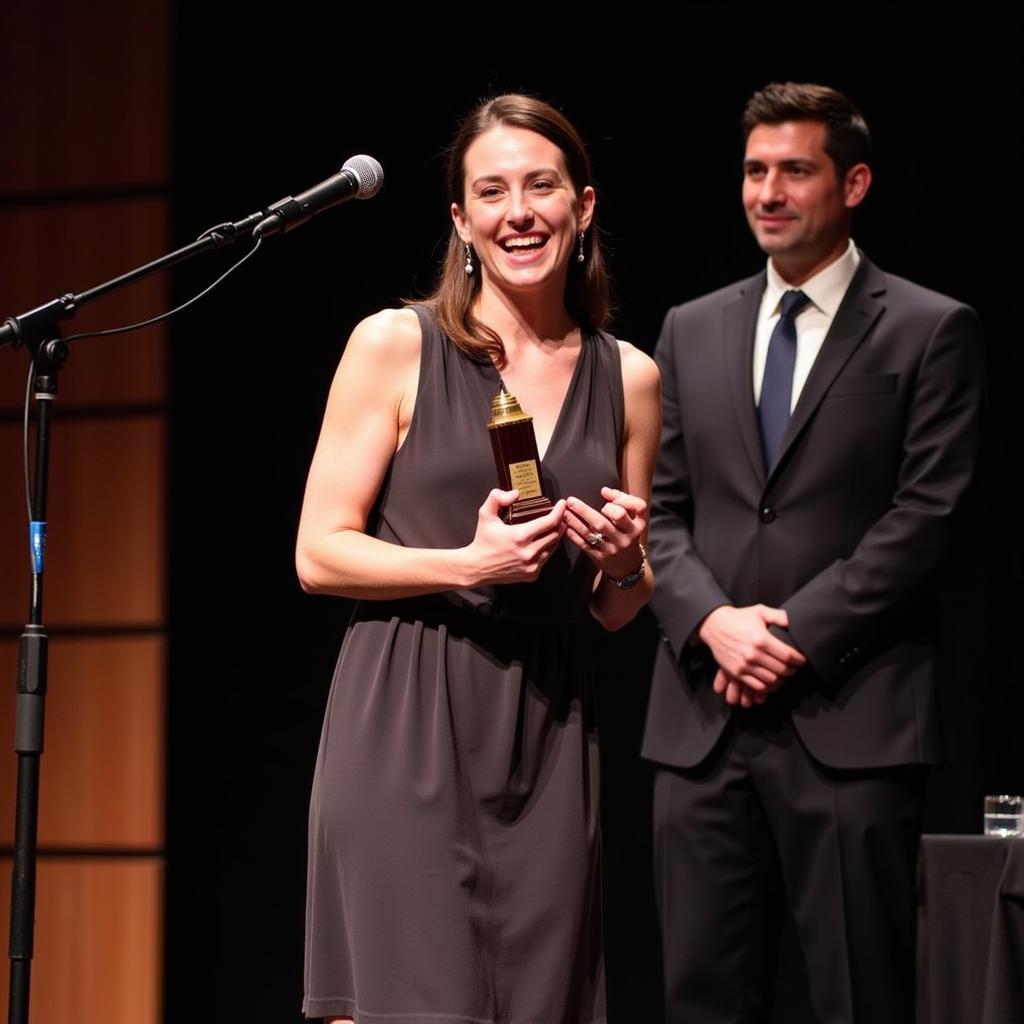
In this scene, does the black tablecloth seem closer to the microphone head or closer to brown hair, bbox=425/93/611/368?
brown hair, bbox=425/93/611/368

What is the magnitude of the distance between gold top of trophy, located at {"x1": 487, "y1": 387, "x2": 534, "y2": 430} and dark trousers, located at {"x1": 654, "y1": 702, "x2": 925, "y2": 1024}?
3.85ft

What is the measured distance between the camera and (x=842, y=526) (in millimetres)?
2977

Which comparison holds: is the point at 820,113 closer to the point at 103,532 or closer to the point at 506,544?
the point at 506,544

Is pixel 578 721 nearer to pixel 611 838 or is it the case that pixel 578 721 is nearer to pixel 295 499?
pixel 611 838

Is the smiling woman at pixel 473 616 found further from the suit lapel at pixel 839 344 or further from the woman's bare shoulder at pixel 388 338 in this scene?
the suit lapel at pixel 839 344

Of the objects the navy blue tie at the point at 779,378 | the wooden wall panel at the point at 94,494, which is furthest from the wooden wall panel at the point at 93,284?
the navy blue tie at the point at 779,378

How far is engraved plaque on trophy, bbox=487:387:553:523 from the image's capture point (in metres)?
1.94

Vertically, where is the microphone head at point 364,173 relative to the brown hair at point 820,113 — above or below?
below

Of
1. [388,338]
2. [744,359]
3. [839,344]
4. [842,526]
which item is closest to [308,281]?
[744,359]

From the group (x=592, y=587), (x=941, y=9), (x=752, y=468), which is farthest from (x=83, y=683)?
(x=941, y=9)

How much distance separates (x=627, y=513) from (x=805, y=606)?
3.13 feet

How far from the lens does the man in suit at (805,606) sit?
2.86m

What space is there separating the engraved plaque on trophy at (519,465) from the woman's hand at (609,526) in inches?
2.0

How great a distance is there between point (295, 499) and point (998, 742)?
1.87 m
